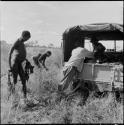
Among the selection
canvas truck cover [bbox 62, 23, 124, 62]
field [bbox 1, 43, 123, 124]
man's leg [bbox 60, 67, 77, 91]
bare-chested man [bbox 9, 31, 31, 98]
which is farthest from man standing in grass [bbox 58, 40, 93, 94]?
bare-chested man [bbox 9, 31, 31, 98]

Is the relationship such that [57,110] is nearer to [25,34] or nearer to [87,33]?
[25,34]

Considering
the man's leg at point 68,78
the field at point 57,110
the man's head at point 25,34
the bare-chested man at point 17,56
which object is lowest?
the field at point 57,110

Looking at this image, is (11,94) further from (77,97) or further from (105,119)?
(105,119)

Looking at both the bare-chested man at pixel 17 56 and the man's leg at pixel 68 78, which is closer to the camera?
the bare-chested man at pixel 17 56

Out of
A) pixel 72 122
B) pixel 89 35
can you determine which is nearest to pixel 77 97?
pixel 72 122

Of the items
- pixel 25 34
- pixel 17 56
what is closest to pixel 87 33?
pixel 25 34

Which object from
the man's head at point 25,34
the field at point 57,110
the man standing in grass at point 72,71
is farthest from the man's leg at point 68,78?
the man's head at point 25,34

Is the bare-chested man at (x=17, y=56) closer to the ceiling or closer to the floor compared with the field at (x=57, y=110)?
closer to the ceiling

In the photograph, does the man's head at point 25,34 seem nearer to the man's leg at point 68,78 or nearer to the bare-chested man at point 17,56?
the bare-chested man at point 17,56

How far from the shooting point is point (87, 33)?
414 inches

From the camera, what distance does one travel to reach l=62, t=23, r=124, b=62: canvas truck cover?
809cm

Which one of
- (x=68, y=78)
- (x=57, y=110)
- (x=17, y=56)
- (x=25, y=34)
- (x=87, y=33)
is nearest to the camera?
(x=57, y=110)

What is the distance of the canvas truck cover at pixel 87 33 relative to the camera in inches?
319

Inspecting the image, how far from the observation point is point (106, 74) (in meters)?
7.70
